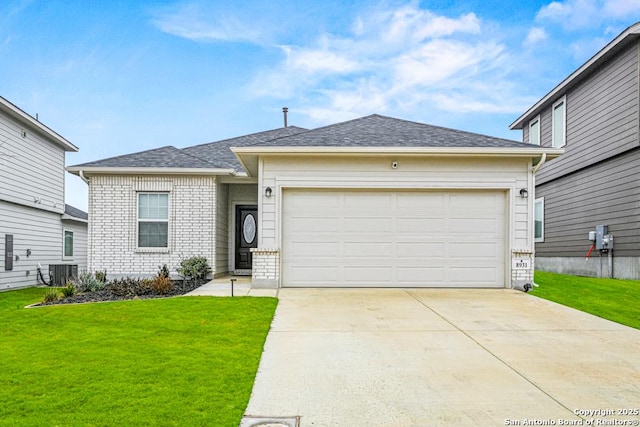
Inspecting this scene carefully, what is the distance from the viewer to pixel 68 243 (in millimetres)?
16922

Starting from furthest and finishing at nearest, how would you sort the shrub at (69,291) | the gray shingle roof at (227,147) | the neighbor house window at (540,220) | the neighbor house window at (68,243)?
the neighbor house window at (540,220) < the neighbor house window at (68,243) < the gray shingle roof at (227,147) < the shrub at (69,291)

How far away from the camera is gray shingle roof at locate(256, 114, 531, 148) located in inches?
410

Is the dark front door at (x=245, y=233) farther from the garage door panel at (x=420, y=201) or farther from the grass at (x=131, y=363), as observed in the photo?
the grass at (x=131, y=363)

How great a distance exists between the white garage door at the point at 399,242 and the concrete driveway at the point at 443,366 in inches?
84.8

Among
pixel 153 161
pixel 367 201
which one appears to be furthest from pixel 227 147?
pixel 367 201

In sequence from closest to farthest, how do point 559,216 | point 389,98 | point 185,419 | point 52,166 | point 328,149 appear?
point 185,419
point 328,149
point 52,166
point 559,216
point 389,98

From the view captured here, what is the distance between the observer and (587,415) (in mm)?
3719

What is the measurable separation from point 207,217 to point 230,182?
133 centimetres

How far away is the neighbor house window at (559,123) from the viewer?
17250 millimetres

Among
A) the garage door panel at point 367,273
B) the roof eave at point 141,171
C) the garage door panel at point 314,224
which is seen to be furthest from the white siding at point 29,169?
the garage door panel at point 367,273

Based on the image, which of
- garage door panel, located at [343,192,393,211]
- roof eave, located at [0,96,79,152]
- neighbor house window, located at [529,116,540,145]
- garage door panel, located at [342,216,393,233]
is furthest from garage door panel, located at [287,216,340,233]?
neighbor house window, located at [529,116,540,145]

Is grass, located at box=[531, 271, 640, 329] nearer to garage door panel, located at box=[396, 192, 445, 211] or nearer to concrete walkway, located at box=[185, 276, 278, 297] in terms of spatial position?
garage door panel, located at box=[396, 192, 445, 211]

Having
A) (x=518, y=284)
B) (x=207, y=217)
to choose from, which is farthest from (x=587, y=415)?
Result: (x=207, y=217)

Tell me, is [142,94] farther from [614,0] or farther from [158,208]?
[614,0]
